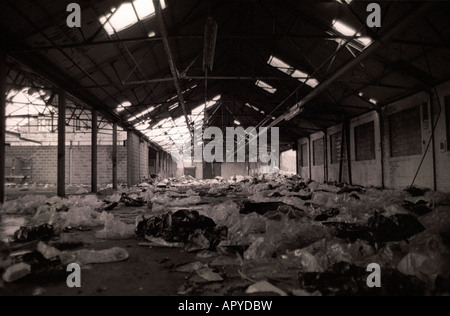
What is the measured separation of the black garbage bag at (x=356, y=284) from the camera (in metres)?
1.73

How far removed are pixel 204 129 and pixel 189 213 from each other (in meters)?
16.1

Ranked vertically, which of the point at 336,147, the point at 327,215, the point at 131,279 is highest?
the point at 336,147

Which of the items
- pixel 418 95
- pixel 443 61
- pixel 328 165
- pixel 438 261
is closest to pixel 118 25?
pixel 438 261

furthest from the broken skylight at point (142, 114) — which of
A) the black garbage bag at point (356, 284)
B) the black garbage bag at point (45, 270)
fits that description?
the black garbage bag at point (356, 284)

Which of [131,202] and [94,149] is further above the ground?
[94,149]

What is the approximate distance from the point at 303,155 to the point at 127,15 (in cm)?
1488

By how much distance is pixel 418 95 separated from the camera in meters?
8.23

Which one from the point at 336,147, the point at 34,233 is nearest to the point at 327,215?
the point at 34,233

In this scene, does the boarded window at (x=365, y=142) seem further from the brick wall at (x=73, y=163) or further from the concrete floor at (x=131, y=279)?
the brick wall at (x=73, y=163)

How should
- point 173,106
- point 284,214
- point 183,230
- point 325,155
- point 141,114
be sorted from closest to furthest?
point 183,230 → point 284,214 → point 141,114 → point 173,106 → point 325,155

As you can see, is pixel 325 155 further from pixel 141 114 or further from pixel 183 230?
pixel 183 230

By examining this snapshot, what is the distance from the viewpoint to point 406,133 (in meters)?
8.88

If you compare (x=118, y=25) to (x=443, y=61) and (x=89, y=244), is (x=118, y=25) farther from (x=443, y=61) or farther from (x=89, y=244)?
(x=443, y=61)
